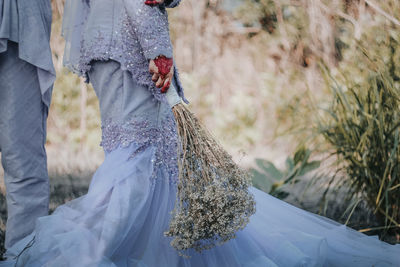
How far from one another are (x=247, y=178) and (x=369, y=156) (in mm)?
1118

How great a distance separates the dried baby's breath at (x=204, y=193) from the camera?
163cm

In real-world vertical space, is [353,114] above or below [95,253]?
above

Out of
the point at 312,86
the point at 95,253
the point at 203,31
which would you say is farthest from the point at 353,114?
the point at 203,31

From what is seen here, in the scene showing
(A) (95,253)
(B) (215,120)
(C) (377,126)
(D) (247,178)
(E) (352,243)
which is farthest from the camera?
(B) (215,120)

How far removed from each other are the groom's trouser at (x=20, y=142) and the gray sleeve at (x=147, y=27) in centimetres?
79

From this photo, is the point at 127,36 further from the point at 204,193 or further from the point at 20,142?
the point at 20,142

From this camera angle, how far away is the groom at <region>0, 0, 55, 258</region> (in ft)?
7.20

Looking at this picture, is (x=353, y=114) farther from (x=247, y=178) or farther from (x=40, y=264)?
(x=40, y=264)

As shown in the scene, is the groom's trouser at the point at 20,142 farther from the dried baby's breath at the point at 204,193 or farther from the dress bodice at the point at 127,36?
the dried baby's breath at the point at 204,193

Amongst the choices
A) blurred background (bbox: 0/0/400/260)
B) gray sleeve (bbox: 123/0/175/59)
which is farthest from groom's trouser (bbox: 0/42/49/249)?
blurred background (bbox: 0/0/400/260)

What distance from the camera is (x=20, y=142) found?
7.38ft

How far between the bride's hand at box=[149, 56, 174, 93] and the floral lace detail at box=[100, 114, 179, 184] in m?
0.18

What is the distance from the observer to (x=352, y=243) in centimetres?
223

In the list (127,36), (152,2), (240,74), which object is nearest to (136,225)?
(127,36)
